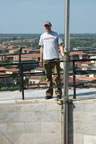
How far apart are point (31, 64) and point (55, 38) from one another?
0.85 metres

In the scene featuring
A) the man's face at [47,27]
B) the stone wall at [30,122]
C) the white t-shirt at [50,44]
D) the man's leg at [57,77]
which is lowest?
the stone wall at [30,122]

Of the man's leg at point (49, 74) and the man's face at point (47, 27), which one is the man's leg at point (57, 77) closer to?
the man's leg at point (49, 74)

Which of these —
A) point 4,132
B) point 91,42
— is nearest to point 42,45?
point 4,132

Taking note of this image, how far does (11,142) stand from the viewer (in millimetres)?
7801

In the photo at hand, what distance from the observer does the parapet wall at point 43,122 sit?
297 inches

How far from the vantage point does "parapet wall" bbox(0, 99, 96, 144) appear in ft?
24.7

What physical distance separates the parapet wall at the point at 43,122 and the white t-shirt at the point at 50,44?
0.99 m

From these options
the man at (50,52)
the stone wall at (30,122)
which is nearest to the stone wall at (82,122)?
the stone wall at (30,122)

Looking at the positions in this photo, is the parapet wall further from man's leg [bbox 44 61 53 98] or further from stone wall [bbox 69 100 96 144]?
man's leg [bbox 44 61 53 98]

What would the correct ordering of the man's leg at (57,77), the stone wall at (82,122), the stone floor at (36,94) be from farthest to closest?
the stone floor at (36,94) < the man's leg at (57,77) < the stone wall at (82,122)

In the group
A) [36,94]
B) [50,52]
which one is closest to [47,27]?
[50,52]

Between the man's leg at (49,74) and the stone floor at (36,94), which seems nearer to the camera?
the man's leg at (49,74)

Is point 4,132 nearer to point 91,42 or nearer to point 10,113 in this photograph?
point 10,113

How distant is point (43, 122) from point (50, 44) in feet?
5.57
